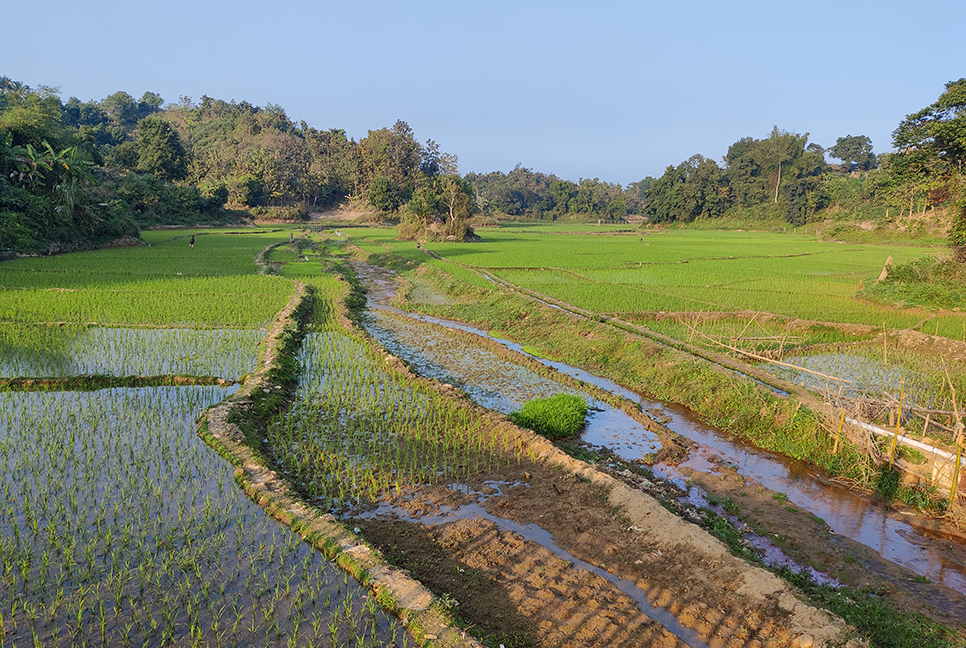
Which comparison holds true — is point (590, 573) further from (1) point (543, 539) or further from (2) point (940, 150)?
(2) point (940, 150)

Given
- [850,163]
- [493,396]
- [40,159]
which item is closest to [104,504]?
[493,396]

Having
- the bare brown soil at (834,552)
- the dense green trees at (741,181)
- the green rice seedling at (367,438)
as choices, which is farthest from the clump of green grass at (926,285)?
the dense green trees at (741,181)

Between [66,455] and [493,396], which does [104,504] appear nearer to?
[66,455]

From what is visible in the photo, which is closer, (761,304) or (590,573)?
(590,573)

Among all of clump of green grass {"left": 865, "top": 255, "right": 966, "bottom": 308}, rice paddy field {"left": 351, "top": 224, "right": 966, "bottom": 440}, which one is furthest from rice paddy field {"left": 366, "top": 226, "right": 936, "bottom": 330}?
clump of green grass {"left": 865, "top": 255, "right": 966, "bottom": 308}

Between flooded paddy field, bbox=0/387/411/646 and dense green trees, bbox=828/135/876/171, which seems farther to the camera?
dense green trees, bbox=828/135/876/171

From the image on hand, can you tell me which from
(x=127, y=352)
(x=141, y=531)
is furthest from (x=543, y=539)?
(x=127, y=352)

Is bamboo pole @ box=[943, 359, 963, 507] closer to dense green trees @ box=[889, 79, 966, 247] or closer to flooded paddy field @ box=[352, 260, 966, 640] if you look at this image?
flooded paddy field @ box=[352, 260, 966, 640]
